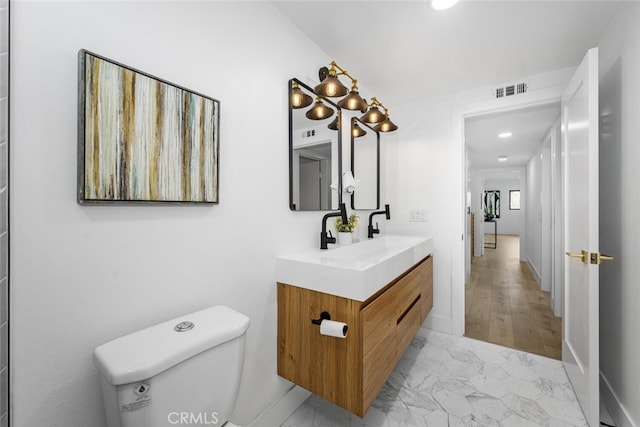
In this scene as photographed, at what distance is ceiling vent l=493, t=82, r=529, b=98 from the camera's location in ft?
7.21

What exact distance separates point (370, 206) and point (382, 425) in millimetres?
1592

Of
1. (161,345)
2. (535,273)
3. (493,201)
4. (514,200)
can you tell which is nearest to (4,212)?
(161,345)

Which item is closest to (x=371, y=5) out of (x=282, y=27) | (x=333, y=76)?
(x=333, y=76)

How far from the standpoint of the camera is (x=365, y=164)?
95.4 inches

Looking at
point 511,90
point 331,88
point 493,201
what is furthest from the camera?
Result: point 493,201

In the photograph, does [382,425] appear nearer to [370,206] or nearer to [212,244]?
[212,244]

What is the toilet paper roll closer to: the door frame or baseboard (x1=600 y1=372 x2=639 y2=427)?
baseboard (x1=600 y1=372 x2=639 y2=427)

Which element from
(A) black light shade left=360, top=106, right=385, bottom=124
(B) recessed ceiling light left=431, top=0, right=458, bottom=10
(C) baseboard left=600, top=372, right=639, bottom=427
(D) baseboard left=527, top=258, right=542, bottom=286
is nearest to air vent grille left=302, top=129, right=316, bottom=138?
(A) black light shade left=360, top=106, right=385, bottom=124

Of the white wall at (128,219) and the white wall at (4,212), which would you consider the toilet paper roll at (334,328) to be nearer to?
the white wall at (128,219)

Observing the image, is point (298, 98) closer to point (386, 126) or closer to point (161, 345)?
point (386, 126)

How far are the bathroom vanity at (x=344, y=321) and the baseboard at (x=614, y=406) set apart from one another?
3.57 feet

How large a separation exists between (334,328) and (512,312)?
2.81 metres

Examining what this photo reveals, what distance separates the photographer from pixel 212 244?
116 cm

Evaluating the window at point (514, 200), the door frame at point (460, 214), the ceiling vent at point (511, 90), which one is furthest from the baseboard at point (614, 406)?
the window at point (514, 200)
